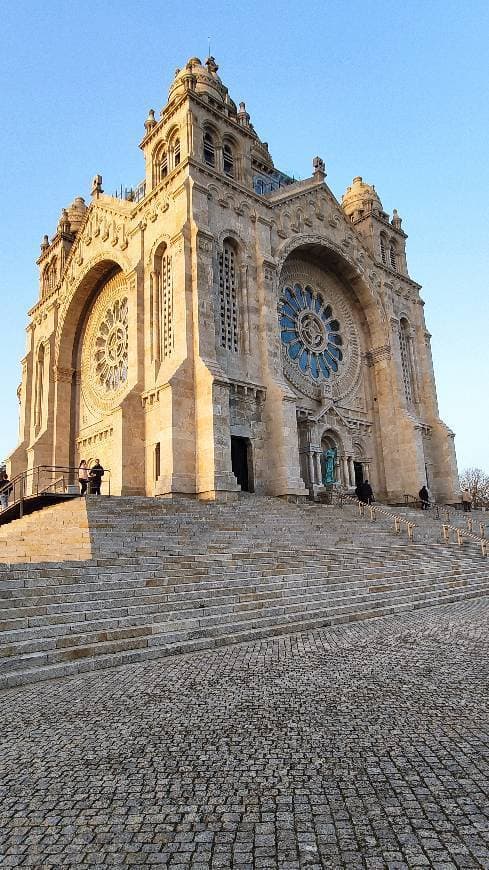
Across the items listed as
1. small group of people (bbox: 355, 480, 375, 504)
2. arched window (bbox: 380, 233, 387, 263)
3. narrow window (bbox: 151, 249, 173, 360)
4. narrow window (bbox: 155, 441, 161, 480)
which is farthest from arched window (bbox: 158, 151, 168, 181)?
small group of people (bbox: 355, 480, 375, 504)

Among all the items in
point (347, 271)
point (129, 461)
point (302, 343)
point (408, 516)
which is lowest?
point (408, 516)

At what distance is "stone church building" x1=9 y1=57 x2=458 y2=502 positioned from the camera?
70.5 ft

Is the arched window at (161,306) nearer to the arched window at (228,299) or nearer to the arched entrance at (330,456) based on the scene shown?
the arched window at (228,299)

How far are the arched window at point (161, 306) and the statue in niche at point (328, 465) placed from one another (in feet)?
32.7

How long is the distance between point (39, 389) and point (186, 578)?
Answer: 25.7 meters

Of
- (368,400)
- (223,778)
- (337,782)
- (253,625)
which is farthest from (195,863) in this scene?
(368,400)

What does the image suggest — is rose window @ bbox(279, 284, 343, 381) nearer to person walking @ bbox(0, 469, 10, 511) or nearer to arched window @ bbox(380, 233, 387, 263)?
arched window @ bbox(380, 233, 387, 263)

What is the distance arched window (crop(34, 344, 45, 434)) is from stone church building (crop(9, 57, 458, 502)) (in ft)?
0.44

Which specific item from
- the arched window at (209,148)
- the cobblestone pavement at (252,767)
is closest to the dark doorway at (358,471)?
A: the arched window at (209,148)

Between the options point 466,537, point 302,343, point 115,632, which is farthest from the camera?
point 302,343

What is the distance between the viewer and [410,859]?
2535 mm

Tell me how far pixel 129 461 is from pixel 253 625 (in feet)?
47.4

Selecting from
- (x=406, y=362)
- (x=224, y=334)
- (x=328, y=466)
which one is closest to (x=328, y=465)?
(x=328, y=466)

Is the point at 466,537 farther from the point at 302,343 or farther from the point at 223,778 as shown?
the point at 223,778
